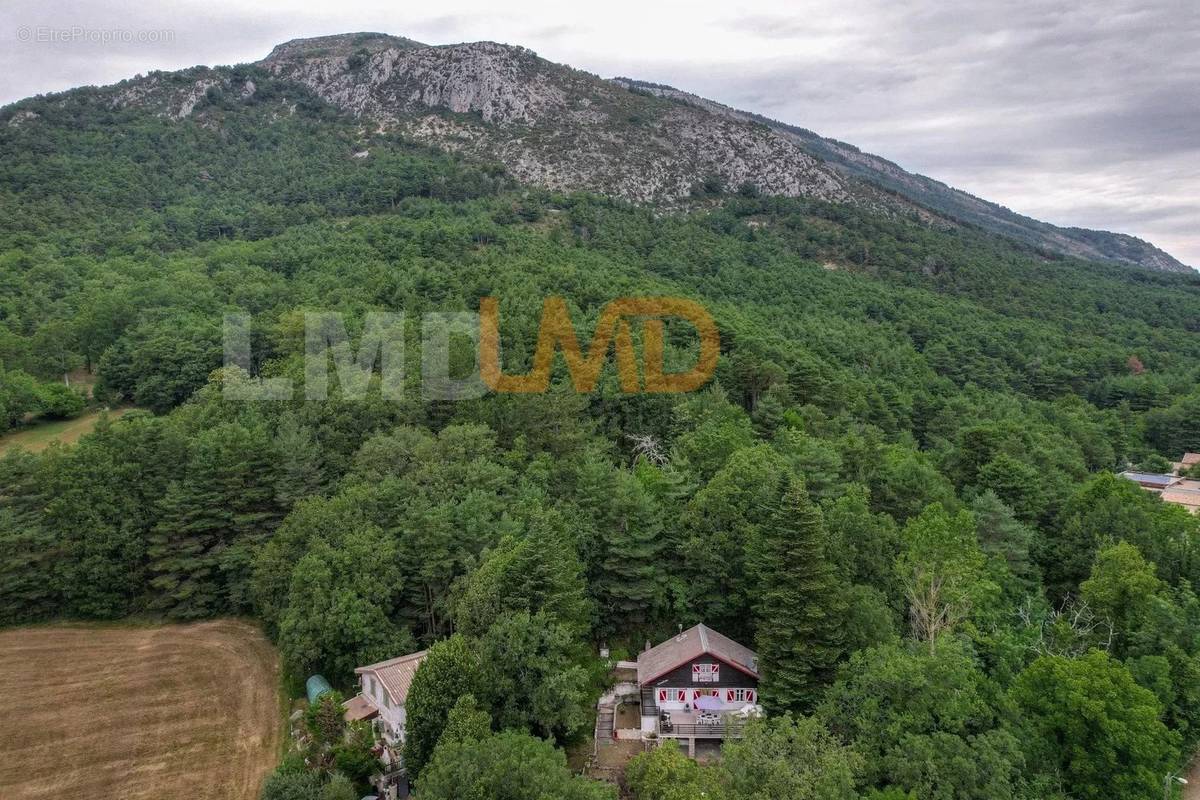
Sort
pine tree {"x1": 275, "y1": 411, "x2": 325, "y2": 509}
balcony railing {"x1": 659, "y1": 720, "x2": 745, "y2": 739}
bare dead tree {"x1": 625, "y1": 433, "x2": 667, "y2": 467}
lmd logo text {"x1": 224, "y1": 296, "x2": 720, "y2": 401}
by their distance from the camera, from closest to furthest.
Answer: balcony railing {"x1": 659, "y1": 720, "x2": 745, "y2": 739} < pine tree {"x1": 275, "y1": 411, "x2": 325, "y2": 509} < bare dead tree {"x1": 625, "y1": 433, "x2": 667, "y2": 467} < lmd logo text {"x1": 224, "y1": 296, "x2": 720, "y2": 401}

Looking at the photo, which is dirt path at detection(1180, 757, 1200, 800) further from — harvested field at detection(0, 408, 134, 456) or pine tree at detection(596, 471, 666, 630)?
harvested field at detection(0, 408, 134, 456)

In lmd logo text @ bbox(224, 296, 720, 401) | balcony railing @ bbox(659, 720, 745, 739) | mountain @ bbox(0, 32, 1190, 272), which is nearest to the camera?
balcony railing @ bbox(659, 720, 745, 739)

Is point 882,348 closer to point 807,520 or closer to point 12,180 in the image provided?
point 807,520

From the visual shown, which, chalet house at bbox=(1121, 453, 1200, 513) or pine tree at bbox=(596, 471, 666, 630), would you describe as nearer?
pine tree at bbox=(596, 471, 666, 630)

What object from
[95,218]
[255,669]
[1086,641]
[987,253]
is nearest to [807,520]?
[1086,641]

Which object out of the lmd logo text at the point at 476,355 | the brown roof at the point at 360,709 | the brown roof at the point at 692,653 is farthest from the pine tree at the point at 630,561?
the lmd logo text at the point at 476,355

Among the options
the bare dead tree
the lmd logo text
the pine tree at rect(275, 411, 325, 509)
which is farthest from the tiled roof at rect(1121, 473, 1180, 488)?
the pine tree at rect(275, 411, 325, 509)

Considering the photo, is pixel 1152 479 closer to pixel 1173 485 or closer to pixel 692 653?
pixel 1173 485

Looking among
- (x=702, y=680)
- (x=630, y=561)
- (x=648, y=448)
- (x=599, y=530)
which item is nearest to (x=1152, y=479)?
(x=648, y=448)
